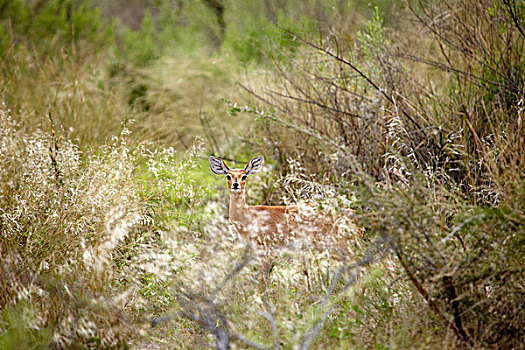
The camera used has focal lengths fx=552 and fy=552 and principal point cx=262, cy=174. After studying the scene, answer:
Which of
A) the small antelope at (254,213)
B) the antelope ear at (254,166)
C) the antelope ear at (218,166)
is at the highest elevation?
the antelope ear at (218,166)

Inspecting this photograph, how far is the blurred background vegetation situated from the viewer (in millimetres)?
2553

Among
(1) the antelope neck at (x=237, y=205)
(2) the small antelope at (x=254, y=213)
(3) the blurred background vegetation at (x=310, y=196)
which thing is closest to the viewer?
(3) the blurred background vegetation at (x=310, y=196)

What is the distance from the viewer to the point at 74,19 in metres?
9.05

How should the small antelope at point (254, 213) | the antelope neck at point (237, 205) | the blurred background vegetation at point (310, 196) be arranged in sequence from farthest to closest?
the antelope neck at point (237, 205) → the small antelope at point (254, 213) → the blurred background vegetation at point (310, 196)

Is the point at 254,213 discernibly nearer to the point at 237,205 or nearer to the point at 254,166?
the point at 237,205

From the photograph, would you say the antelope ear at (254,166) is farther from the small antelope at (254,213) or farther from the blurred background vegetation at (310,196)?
the blurred background vegetation at (310,196)

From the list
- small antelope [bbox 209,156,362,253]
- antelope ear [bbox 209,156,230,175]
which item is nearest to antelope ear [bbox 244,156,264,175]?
small antelope [bbox 209,156,362,253]

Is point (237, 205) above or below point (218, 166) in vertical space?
below

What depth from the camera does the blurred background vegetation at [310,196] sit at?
2553mm

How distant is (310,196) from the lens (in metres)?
4.06

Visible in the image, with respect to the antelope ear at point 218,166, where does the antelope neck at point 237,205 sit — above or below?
below

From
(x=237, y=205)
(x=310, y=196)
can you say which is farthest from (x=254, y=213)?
(x=310, y=196)

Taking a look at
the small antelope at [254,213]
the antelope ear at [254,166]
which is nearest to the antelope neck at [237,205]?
the small antelope at [254,213]

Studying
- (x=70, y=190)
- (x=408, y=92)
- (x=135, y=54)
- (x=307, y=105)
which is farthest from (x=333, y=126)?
(x=135, y=54)
